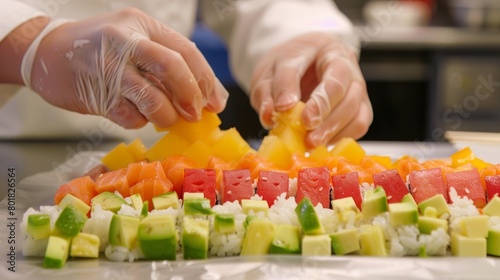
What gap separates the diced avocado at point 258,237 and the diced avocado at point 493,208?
1.19ft

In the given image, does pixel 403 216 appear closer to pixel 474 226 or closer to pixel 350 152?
pixel 474 226

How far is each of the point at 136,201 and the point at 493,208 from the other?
587 mm

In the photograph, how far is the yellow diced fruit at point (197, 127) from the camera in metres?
1.43

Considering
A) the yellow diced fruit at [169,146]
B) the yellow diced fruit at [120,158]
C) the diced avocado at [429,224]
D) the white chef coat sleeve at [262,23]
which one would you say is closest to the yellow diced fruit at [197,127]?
the yellow diced fruit at [169,146]

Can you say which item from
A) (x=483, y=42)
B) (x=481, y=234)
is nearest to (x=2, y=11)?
(x=481, y=234)

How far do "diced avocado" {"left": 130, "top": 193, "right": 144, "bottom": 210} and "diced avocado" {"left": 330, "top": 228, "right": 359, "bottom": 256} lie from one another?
323 mm

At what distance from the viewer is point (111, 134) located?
2.00 m

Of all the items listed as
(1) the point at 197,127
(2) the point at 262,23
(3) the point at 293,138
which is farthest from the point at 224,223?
(2) the point at 262,23

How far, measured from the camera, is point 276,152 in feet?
4.78

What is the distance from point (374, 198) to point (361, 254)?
91mm

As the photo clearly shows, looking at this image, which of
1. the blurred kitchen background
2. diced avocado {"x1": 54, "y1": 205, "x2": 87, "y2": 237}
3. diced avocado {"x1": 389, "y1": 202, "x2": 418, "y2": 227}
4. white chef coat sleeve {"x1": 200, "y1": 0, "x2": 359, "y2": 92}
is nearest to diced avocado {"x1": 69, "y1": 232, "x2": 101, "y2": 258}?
diced avocado {"x1": 54, "y1": 205, "x2": 87, "y2": 237}

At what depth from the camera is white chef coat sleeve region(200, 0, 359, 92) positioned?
2.16 metres

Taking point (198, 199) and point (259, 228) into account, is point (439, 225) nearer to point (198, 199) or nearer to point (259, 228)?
point (259, 228)

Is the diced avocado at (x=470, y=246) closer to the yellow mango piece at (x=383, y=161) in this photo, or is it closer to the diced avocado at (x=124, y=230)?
the yellow mango piece at (x=383, y=161)
